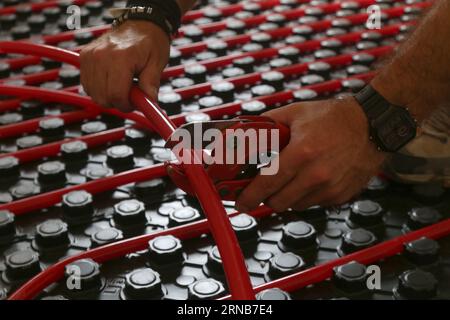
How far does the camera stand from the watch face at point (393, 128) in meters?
0.92

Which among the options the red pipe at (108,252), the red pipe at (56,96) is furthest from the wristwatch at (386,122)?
the red pipe at (56,96)

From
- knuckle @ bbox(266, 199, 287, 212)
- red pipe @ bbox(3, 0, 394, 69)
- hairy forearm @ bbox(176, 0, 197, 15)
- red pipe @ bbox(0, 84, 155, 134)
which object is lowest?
red pipe @ bbox(0, 84, 155, 134)

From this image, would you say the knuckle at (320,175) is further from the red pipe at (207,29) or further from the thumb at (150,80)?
the red pipe at (207,29)

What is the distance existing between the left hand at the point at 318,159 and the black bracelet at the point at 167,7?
1.29ft

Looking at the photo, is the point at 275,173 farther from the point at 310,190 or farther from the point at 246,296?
the point at 246,296

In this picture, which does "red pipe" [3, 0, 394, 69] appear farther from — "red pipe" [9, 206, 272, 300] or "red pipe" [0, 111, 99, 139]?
"red pipe" [9, 206, 272, 300]

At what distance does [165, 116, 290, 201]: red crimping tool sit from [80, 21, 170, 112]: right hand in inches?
9.0

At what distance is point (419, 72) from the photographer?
0.94 meters

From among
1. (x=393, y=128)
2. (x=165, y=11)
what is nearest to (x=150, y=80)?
(x=165, y=11)

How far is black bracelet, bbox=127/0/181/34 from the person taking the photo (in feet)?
3.91

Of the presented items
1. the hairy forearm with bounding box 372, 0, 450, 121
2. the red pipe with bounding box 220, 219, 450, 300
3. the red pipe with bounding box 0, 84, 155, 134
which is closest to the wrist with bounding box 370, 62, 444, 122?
the hairy forearm with bounding box 372, 0, 450, 121

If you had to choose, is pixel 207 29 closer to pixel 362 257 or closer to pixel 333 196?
pixel 362 257

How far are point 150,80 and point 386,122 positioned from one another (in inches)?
15.6
